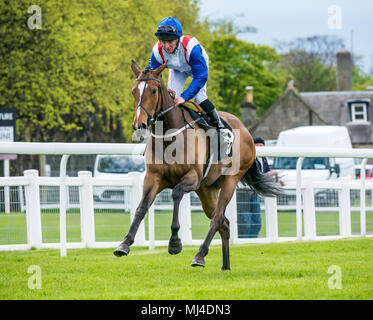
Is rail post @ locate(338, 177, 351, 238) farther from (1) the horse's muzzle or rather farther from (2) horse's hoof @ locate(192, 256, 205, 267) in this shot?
(1) the horse's muzzle

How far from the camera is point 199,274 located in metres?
7.43

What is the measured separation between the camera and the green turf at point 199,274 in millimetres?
6113

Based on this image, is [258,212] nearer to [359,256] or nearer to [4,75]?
[359,256]

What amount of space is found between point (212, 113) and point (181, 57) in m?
0.70

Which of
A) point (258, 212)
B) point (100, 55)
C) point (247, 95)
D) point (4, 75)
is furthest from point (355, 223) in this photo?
A: point (247, 95)

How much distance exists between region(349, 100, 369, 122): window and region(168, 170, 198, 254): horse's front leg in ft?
149

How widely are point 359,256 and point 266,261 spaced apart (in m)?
1.08

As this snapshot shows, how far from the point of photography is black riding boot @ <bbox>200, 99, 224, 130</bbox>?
322 inches

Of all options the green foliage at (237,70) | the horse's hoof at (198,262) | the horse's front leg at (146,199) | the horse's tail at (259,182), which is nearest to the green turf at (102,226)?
the horse's tail at (259,182)

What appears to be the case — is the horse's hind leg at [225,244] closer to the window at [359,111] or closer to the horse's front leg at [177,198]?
the horse's front leg at [177,198]

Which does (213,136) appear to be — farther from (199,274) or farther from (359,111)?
(359,111)

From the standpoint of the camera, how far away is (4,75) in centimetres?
2533

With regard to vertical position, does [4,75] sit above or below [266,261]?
above

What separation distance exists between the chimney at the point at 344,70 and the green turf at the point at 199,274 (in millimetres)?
50656
